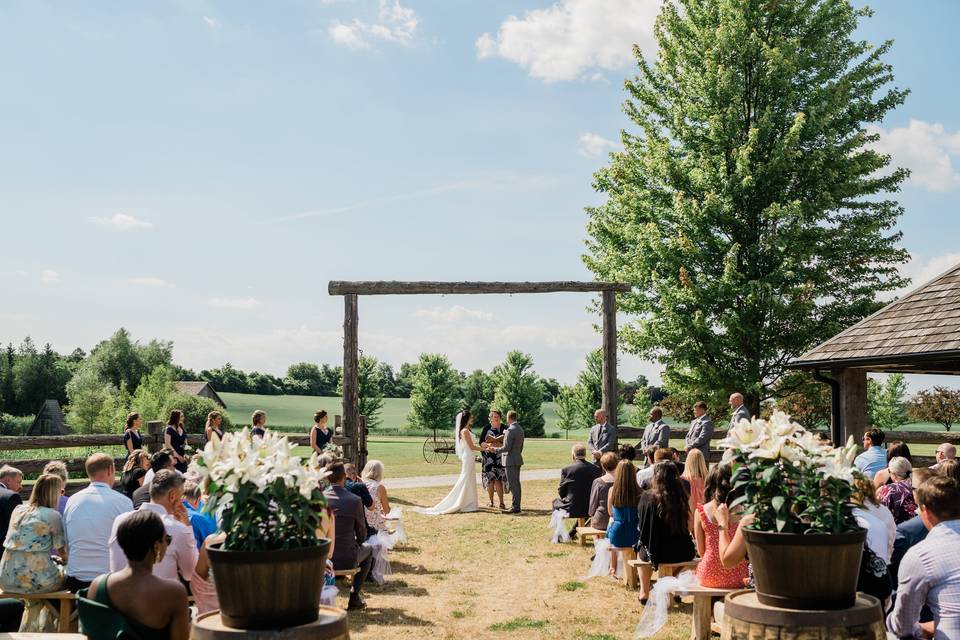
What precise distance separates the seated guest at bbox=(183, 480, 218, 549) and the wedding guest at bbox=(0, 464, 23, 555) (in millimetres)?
1661

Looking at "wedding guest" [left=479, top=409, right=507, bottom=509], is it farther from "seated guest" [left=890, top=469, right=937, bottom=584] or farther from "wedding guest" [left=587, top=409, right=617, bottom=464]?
"seated guest" [left=890, top=469, right=937, bottom=584]

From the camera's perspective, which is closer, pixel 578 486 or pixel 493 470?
pixel 578 486

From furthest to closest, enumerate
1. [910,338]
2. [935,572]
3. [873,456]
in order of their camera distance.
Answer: [910,338], [873,456], [935,572]

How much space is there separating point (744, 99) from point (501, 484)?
38.8 feet

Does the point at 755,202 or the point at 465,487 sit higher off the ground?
the point at 755,202

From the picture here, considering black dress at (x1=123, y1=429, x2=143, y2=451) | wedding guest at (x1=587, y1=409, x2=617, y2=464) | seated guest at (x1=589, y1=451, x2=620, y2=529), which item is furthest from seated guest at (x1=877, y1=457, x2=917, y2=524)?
black dress at (x1=123, y1=429, x2=143, y2=451)

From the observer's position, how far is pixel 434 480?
914 inches

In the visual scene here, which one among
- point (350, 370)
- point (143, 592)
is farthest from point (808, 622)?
point (350, 370)

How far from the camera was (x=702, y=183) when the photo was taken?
21203mm

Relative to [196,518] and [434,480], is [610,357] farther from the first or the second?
[196,518]

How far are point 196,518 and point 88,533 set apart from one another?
0.84 metres

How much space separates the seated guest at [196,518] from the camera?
269 inches

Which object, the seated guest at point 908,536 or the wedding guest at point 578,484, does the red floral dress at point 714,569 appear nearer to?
the seated guest at point 908,536

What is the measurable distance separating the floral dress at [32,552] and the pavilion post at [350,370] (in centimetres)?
1048
